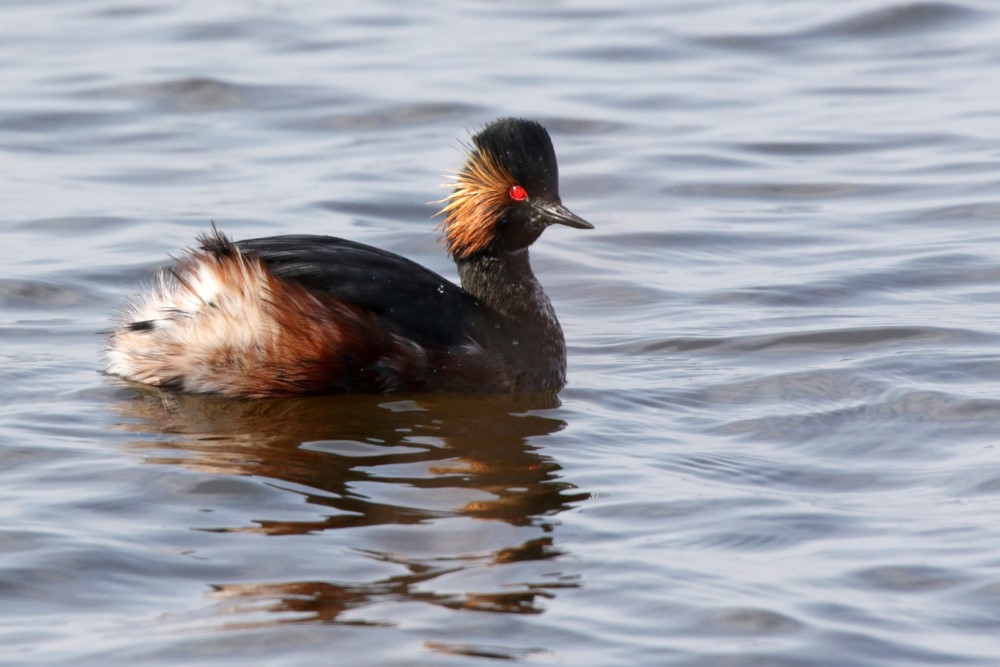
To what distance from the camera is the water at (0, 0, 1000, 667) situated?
480cm

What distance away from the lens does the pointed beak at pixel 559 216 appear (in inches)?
281

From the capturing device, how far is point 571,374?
7.46 metres

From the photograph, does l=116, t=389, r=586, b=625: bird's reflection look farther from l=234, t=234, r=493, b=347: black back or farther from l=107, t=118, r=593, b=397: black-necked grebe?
l=234, t=234, r=493, b=347: black back

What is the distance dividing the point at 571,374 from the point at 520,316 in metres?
0.40

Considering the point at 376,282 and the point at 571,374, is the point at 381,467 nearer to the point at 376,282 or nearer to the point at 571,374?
the point at 376,282

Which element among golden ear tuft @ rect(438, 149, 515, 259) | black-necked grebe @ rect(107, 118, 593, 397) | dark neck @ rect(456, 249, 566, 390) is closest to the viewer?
black-necked grebe @ rect(107, 118, 593, 397)

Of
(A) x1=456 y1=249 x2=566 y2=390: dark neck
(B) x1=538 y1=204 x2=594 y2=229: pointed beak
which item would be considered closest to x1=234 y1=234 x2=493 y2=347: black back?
(A) x1=456 y1=249 x2=566 y2=390: dark neck

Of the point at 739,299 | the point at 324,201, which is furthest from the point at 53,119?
the point at 739,299

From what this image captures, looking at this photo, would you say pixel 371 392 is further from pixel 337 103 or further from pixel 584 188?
pixel 337 103

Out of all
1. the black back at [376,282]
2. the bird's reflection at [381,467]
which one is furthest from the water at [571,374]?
the black back at [376,282]

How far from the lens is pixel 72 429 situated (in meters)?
6.34

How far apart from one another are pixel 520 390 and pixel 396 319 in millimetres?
679

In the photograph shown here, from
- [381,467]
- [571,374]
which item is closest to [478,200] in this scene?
Answer: [571,374]

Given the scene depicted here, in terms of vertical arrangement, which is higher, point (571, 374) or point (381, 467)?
point (571, 374)
